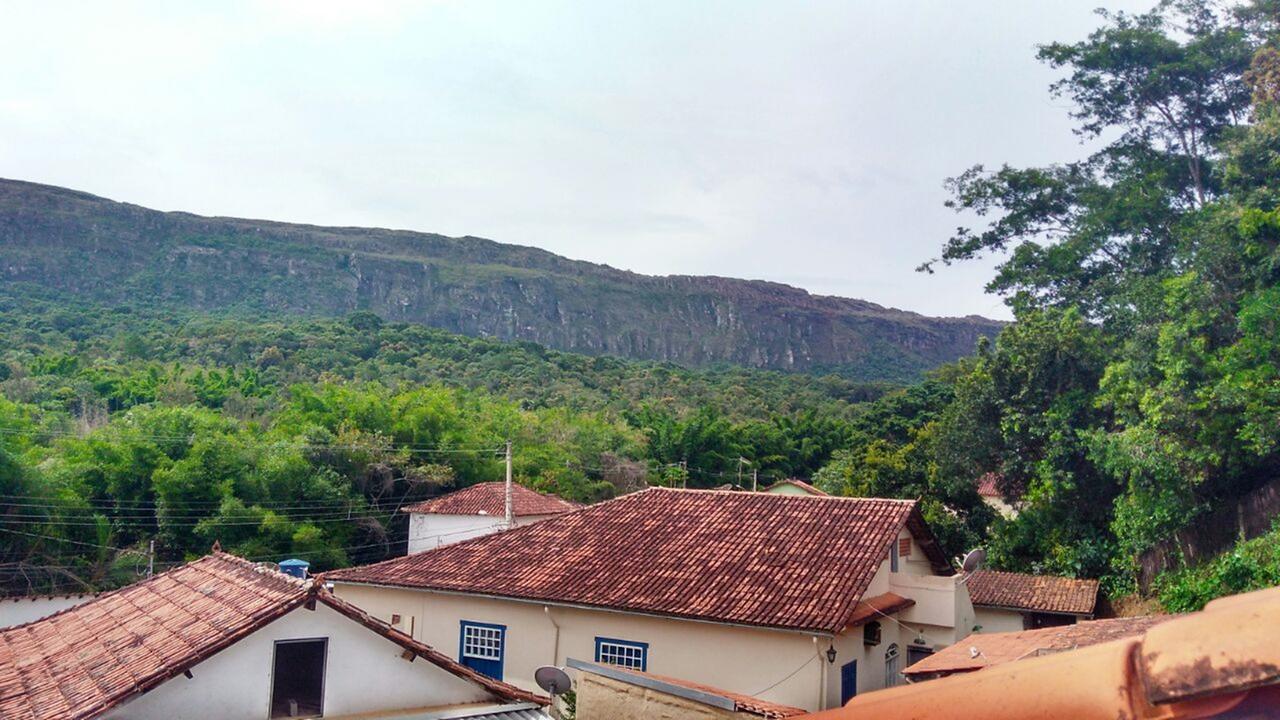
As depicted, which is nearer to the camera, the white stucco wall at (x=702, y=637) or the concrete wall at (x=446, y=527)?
the white stucco wall at (x=702, y=637)

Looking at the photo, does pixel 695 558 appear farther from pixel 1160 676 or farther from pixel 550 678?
pixel 1160 676

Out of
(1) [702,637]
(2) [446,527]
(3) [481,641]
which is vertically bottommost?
(3) [481,641]

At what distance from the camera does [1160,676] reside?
58.5 inches

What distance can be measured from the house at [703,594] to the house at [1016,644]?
92.3 inches

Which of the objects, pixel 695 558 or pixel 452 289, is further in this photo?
pixel 452 289

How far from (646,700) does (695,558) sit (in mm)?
9275

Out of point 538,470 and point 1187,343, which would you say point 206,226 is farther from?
point 1187,343

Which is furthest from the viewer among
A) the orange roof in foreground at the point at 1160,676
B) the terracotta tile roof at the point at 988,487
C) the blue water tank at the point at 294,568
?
the terracotta tile roof at the point at 988,487

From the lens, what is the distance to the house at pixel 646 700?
7.08 m

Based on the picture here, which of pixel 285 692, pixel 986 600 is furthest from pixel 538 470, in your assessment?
pixel 285 692

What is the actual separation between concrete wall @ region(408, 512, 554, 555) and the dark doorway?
21468 millimetres

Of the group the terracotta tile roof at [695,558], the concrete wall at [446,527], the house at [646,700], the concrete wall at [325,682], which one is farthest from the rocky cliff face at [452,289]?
the house at [646,700]

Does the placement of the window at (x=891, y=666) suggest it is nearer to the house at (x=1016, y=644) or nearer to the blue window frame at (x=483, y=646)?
the house at (x=1016, y=644)

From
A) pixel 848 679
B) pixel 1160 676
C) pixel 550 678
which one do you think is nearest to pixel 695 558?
pixel 848 679
